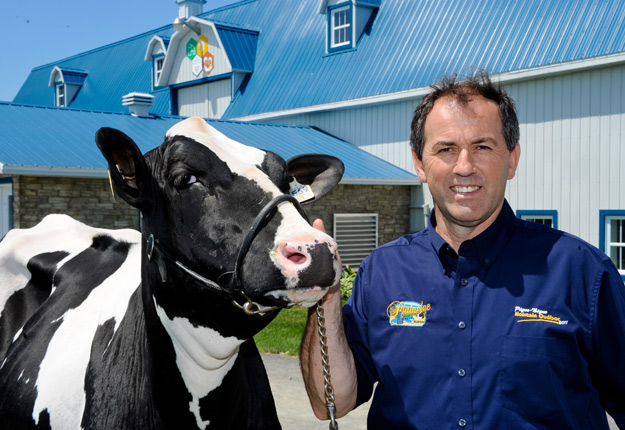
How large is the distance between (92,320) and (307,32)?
65.2ft

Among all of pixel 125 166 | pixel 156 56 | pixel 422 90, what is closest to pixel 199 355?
pixel 125 166

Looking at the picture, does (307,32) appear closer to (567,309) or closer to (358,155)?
(358,155)

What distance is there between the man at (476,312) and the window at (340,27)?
17.9 meters

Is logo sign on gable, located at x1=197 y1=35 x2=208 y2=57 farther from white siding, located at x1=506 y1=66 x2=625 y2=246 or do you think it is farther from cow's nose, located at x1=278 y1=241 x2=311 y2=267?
cow's nose, located at x1=278 y1=241 x2=311 y2=267

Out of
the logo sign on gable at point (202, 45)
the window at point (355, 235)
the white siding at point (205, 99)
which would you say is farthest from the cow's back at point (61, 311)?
the logo sign on gable at point (202, 45)

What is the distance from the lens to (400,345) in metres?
2.81

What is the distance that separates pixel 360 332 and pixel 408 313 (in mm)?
295

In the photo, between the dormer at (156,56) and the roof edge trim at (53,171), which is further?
the dormer at (156,56)

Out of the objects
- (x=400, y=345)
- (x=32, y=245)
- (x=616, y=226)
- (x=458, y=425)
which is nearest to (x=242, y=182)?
(x=400, y=345)

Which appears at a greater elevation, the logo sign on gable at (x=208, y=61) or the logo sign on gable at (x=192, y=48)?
the logo sign on gable at (x=192, y=48)

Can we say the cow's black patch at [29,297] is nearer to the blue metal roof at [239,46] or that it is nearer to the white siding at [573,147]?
the white siding at [573,147]

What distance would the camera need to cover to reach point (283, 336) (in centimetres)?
1003

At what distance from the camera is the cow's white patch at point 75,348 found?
3.17 metres

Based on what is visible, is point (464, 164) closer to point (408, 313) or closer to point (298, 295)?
point (408, 313)
